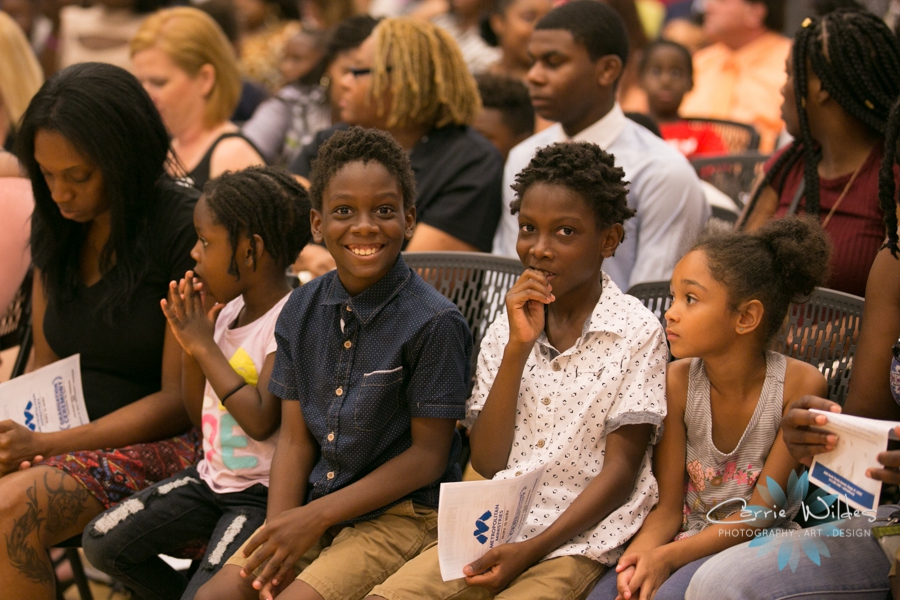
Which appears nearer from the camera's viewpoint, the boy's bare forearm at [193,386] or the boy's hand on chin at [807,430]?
the boy's hand on chin at [807,430]

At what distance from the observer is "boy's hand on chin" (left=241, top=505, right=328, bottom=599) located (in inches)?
79.4

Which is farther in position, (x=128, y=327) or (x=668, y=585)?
(x=128, y=327)

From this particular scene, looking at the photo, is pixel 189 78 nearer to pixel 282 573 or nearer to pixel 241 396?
pixel 241 396

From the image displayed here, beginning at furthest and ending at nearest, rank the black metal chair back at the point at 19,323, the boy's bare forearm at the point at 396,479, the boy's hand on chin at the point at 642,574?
the black metal chair back at the point at 19,323
the boy's bare forearm at the point at 396,479
the boy's hand on chin at the point at 642,574

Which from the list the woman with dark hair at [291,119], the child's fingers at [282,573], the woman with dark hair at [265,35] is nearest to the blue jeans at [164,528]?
the child's fingers at [282,573]

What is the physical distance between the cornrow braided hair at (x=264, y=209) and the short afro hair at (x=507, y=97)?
76.5 inches

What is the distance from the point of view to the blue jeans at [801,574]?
1.78 m

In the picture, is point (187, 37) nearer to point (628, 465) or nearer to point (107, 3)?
point (107, 3)

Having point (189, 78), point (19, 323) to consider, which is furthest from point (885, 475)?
point (189, 78)

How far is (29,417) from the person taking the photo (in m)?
2.57

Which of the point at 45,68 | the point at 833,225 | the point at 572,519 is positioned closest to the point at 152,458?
the point at 572,519

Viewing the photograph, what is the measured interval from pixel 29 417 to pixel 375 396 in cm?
106

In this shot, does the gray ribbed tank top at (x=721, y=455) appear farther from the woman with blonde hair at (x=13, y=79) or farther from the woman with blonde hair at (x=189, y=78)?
the woman with blonde hair at (x=13, y=79)

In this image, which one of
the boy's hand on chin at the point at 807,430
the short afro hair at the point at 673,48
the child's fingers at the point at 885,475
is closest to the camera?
the child's fingers at the point at 885,475
